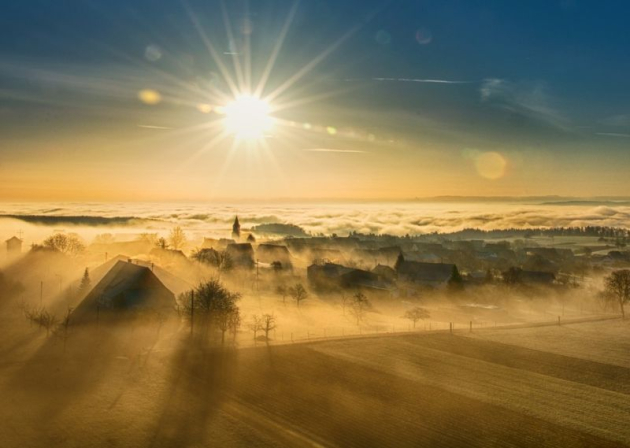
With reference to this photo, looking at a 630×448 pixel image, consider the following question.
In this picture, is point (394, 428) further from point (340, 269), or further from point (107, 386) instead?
point (340, 269)

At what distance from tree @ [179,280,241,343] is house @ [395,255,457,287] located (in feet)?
120

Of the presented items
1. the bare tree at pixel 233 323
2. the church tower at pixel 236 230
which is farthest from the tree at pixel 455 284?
the church tower at pixel 236 230

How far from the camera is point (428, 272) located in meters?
77.8

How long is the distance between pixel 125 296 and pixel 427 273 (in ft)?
147

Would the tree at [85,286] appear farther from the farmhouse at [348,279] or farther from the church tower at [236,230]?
the church tower at [236,230]

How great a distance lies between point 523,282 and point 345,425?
57.9 metres

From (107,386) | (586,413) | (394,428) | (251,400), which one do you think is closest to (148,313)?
(107,386)

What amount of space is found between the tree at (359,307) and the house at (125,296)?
19123 millimetres

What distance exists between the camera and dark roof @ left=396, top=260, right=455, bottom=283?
247 feet

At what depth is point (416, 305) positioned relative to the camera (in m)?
64.5

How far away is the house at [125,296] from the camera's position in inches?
1873

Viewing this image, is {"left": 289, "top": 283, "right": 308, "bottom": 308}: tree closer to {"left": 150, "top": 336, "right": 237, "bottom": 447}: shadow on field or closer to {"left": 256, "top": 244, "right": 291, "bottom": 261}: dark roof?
{"left": 150, "top": 336, "right": 237, "bottom": 447}: shadow on field

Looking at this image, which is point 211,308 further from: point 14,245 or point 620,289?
point 14,245

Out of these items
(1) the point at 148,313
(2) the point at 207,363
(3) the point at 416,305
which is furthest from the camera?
(3) the point at 416,305
